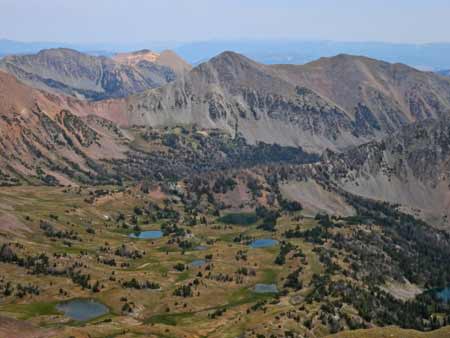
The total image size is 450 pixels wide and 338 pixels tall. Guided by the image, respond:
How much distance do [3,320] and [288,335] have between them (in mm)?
90405

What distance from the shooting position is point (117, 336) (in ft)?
557

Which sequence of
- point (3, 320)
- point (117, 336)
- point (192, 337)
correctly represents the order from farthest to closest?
point (192, 337)
point (117, 336)
point (3, 320)

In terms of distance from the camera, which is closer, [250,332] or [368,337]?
[368,337]

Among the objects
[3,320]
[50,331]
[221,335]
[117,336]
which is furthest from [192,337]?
[3,320]

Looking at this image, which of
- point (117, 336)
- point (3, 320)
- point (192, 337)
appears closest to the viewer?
point (3, 320)

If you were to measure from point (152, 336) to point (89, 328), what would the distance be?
751 inches

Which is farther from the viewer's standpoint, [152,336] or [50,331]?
[152,336]

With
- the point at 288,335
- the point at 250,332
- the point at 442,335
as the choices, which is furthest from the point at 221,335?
the point at 442,335

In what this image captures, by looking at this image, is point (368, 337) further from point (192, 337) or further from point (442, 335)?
point (192, 337)

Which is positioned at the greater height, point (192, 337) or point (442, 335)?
point (442, 335)

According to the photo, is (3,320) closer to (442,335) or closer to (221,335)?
(221,335)

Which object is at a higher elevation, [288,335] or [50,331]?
[50,331]

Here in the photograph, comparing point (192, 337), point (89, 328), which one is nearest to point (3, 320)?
point (89, 328)

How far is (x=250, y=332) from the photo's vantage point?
194m
